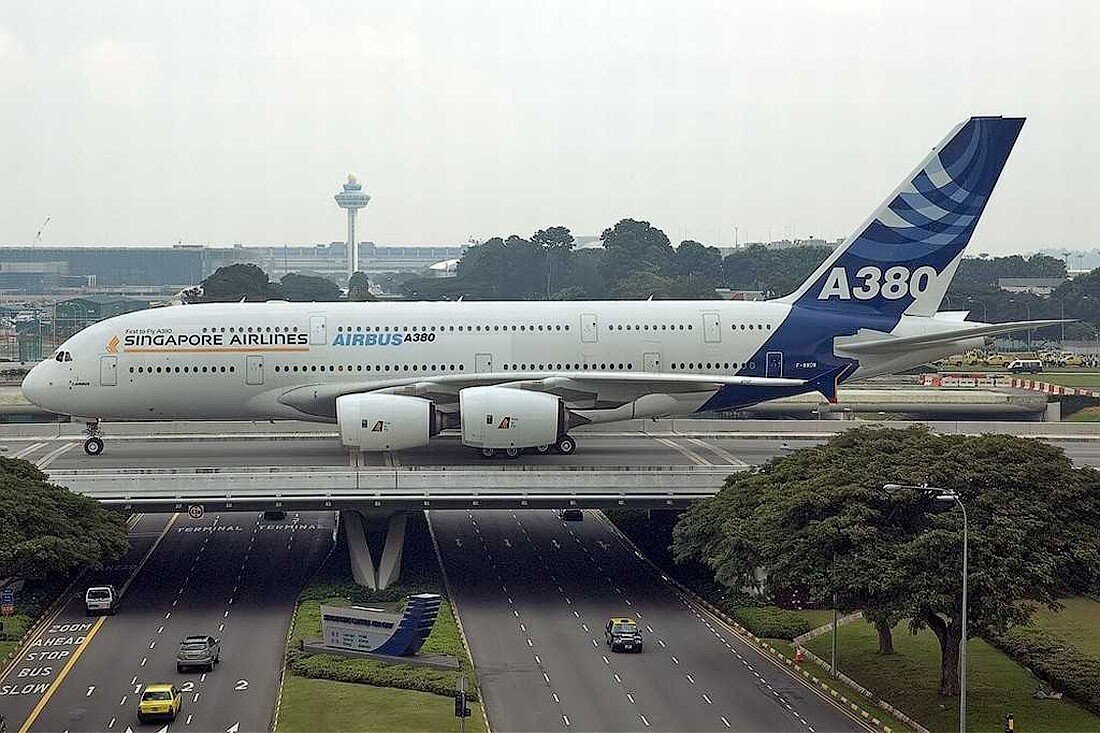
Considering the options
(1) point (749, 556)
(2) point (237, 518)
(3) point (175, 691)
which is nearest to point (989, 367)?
(2) point (237, 518)

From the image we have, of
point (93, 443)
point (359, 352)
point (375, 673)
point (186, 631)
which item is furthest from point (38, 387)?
point (375, 673)

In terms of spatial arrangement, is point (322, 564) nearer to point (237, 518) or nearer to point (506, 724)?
point (237, 518)

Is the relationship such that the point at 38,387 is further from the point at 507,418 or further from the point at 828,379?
the point at 828,379

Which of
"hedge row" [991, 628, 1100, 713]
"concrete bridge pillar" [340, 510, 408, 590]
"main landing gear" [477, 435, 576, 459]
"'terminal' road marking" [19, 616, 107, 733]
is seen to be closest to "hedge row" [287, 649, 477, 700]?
"'terminal' road marking" [19, 616, 107, 733]

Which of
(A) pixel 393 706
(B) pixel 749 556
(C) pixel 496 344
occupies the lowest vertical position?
(A) pixel 393 706

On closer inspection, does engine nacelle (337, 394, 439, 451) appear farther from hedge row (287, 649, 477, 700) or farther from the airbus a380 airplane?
hedge row (287, 649, 477, 700)

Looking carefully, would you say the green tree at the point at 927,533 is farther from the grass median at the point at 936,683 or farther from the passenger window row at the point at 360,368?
the passenger window row at the point at 360,368
